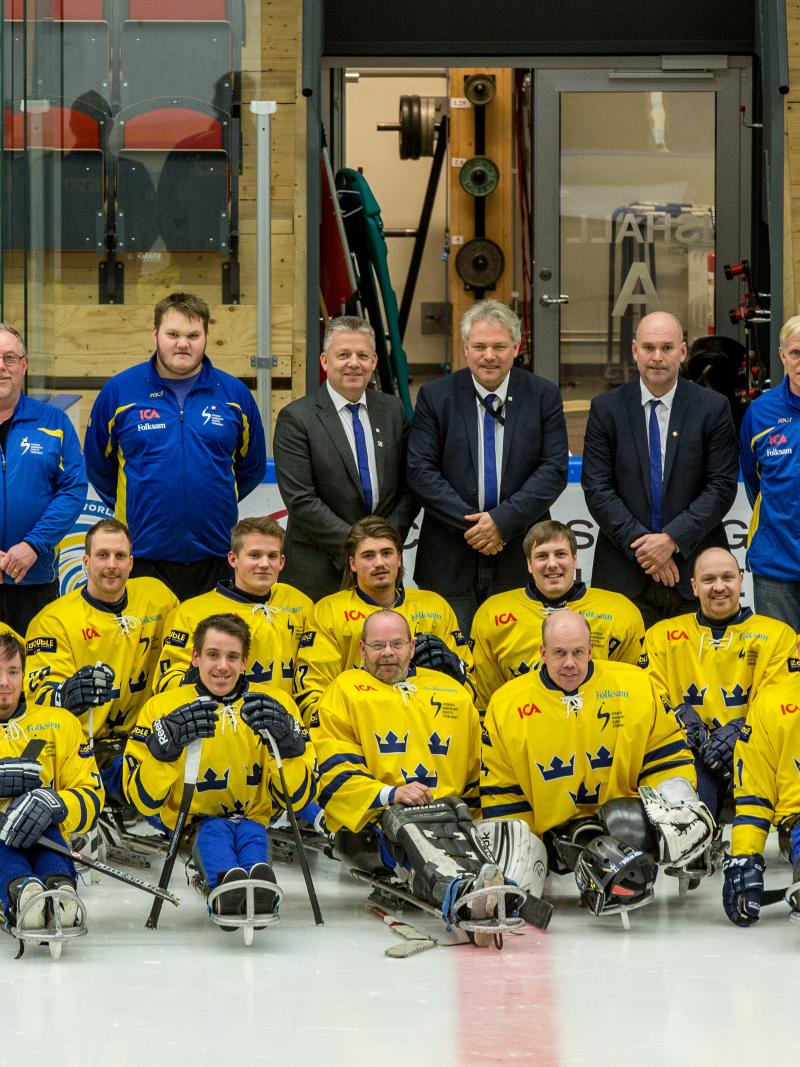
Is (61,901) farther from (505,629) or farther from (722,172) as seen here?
(722,172)

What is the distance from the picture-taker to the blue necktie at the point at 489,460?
562 cm

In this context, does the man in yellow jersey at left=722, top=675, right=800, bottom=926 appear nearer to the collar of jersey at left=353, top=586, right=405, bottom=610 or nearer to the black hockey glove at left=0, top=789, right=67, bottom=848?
the collar of jersey at left=353, top=586, right=405, bottom=610

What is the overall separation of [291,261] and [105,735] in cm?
291

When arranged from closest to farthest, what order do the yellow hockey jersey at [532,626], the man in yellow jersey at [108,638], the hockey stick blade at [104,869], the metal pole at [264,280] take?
the hockey stick blade at [104,869], the man in yellow jersey at [108,638], the yellow hockey jersey at [532,626], the metal pole at [264,280]

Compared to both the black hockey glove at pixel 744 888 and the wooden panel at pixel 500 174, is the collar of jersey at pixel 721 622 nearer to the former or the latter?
the black hockey glove at pixel 744 888

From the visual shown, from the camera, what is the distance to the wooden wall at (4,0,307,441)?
25.0 ft

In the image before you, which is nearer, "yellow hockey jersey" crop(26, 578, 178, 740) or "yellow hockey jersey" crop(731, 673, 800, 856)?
"yellow hockey jersey" crop(731, 673, 800, 856)

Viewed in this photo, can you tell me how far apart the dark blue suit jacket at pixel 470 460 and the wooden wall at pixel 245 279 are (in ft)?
6.88

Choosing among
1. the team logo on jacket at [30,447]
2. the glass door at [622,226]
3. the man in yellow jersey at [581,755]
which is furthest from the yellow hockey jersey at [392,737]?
the glass door at [622,226]

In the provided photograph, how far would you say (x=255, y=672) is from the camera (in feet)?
17.9

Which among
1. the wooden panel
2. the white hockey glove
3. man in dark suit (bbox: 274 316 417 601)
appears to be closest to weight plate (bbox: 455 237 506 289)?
the wooden panel

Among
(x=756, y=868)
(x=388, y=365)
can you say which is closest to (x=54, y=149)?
(x=388, y=365)

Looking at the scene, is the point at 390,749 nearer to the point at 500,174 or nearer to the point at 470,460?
the point at 470,460

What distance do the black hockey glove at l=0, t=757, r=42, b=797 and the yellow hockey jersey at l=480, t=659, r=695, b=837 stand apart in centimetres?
123
